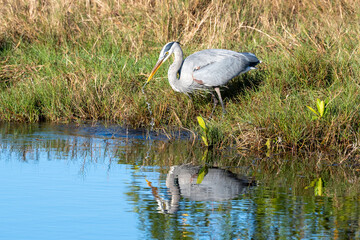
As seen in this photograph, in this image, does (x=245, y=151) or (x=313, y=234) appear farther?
(x=245, y=151)

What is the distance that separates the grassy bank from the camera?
280 inches

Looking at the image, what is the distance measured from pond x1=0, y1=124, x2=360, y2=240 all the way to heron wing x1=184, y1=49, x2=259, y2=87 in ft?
3.42

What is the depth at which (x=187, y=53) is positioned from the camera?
10.3 meters

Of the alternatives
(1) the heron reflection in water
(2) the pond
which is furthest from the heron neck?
(1) the heron reflection in water

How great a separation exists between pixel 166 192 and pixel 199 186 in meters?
0.35

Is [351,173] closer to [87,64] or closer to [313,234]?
[313,234]

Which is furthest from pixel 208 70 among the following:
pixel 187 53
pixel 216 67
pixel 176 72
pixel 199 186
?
pixel 199 186

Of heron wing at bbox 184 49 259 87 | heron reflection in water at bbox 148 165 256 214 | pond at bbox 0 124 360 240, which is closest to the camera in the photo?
pond at bbox 0 124 360 240

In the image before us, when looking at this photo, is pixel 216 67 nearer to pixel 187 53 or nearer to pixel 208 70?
pixel 208 70

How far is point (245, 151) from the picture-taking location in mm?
7035

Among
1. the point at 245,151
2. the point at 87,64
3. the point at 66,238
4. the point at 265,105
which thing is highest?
the point at 87,64

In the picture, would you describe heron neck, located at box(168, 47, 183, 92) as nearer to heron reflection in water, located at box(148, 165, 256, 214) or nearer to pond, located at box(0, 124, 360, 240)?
pond, located at box(0, 124, 360, 240)

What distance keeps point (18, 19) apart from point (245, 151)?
5.92 meters

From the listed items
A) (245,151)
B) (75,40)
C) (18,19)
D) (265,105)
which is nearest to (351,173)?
(245,151)
